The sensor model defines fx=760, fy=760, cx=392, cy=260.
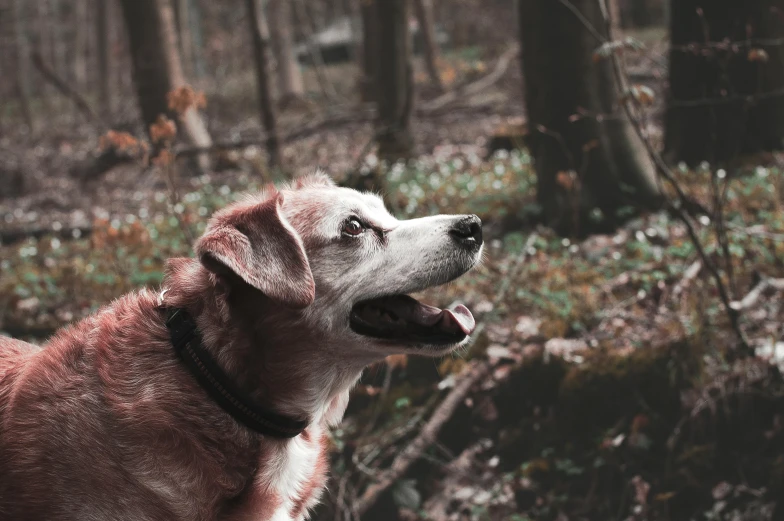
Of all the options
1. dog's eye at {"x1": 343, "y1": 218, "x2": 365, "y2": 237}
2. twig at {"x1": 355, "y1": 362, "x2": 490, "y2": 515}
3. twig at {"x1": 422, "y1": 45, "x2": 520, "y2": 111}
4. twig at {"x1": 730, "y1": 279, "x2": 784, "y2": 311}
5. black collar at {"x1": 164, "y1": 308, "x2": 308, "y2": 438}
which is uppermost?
dog's eye at {"x1": 343, "y1": 218, "x2": 365, "y2": 237}

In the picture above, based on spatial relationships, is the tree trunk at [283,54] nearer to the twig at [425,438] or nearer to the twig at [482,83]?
the twig at [482,83]

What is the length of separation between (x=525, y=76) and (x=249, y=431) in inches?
209

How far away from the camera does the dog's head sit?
3.00 meters

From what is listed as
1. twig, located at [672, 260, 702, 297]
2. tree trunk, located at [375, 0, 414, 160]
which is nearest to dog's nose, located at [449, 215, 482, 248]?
twig, located at [672, 260, 702, 297]

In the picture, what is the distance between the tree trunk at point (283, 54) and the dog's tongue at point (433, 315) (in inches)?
803

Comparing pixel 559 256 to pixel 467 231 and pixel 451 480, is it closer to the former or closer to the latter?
pixel 451 480

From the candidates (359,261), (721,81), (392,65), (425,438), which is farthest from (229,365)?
(392,65)

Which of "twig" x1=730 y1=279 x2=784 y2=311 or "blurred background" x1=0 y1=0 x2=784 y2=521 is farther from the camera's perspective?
"twig" x1=730 y1=279 x2=784 y2=311

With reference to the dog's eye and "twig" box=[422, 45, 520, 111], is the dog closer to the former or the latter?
the dog's eye

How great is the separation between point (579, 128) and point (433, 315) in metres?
4.34

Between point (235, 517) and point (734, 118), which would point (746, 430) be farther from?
point (734, 118)

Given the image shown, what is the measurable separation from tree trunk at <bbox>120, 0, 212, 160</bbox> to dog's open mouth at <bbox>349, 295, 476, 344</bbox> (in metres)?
9.04

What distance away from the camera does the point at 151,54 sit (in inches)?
454

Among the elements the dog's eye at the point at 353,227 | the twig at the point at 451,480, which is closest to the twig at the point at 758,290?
the twig at the point at 451,480
